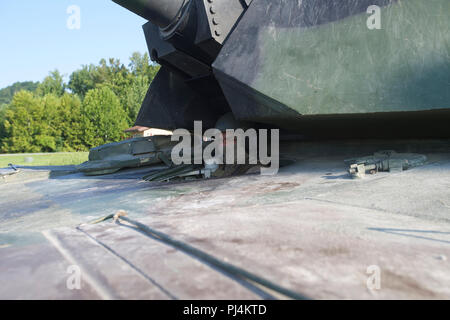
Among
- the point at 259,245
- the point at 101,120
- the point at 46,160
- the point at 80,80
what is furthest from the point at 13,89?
the point at 259,245

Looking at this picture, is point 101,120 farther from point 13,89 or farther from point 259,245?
point 13,89

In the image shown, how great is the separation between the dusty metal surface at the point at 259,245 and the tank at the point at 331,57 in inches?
35.6

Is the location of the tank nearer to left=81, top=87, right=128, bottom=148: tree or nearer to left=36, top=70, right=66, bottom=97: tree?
left=81, top=87, right=128, bottom=148: tree

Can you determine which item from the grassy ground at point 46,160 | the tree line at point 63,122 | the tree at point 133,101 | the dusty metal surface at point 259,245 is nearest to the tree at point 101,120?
the tree line at point 63,122

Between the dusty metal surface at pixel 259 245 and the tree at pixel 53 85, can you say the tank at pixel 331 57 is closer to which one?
the dusty metal surface at pixel 259 245

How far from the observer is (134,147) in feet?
20.1

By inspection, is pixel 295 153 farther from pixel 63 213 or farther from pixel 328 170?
pixel 63 213

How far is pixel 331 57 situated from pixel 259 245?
2.67m

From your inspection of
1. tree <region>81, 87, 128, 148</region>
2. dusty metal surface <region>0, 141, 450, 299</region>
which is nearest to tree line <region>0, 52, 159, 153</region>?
tree <region>81, 87, 128, 148</region>

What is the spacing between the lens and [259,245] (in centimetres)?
145

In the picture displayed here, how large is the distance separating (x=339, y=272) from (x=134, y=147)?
5.29 m

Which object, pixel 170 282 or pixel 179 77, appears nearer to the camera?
pixel 170 282

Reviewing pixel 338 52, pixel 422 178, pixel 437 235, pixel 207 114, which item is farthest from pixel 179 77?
pixel 437 235

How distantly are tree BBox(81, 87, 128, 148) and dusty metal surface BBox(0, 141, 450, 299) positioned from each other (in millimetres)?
24960
